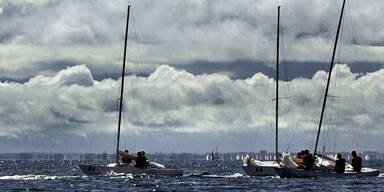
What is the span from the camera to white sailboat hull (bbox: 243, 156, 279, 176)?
63031 millimetres

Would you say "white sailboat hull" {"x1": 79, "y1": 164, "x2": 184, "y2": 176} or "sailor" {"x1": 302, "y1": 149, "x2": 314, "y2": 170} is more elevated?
"sailor" {"x1": 302, "y1": 149, "x2": 314, "y2": 170}

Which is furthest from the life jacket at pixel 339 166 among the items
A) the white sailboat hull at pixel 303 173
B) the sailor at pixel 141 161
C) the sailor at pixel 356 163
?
the sailor at pixel 141 161

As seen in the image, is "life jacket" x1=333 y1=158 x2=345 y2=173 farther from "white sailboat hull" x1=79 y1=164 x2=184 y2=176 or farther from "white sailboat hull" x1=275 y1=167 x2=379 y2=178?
"white sailboat hull" x1=79 y1=164 x2=184 y2=176

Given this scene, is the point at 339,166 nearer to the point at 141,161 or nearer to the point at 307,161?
the point at 307,161

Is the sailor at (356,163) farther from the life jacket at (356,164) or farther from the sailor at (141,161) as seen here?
the sailor at (141,161)

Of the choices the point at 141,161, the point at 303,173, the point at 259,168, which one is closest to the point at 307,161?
the point at 303,173

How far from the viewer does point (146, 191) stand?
4891 centimetres

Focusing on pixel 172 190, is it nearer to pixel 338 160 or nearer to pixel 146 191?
pixel 146 191

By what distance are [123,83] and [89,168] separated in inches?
411

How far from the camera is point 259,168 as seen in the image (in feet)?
209

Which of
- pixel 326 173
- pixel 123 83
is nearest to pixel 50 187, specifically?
pixel 123 83

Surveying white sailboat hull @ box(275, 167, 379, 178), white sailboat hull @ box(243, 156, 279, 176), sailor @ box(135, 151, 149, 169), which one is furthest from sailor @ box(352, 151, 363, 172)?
sailor @ box(135, 151, 149, 169)

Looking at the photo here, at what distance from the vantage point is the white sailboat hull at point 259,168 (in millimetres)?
63031

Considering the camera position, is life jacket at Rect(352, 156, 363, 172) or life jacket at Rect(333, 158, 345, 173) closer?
life jacket at Rect(333, 158, 345, 173)
